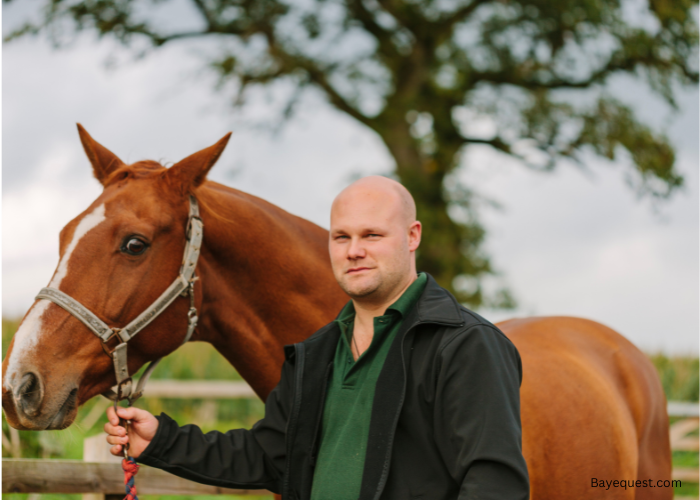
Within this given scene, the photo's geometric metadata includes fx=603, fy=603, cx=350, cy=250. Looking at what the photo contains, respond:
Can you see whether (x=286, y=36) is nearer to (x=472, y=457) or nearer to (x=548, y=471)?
(x=548, y=471)

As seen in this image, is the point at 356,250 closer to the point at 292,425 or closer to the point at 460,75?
the point at 292,425

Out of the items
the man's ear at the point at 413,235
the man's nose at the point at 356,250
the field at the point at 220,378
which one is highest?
the man's ear at the point at 413,235

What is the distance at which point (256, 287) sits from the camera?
2457 mm

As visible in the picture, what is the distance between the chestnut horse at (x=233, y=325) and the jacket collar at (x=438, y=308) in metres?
0.88

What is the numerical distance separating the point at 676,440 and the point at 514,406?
7118 millimetres

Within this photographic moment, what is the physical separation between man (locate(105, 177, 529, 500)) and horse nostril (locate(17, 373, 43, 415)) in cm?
24

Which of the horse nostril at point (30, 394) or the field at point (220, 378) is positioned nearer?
the horse nostril at point (30, 394)

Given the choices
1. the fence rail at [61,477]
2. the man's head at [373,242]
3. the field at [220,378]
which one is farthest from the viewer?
the field at [220,378]

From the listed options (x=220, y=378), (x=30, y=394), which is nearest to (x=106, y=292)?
(x=30, y=394)

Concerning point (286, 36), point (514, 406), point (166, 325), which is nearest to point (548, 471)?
point (514, 406)

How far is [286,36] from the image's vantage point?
1142cm

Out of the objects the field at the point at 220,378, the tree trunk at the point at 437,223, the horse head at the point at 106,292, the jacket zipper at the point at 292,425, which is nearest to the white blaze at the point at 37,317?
the horse head at the point at 106,292

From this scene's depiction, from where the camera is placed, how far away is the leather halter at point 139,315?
1975 mm

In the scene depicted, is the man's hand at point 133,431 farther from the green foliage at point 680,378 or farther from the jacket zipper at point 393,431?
the green foliage at point 680,378
